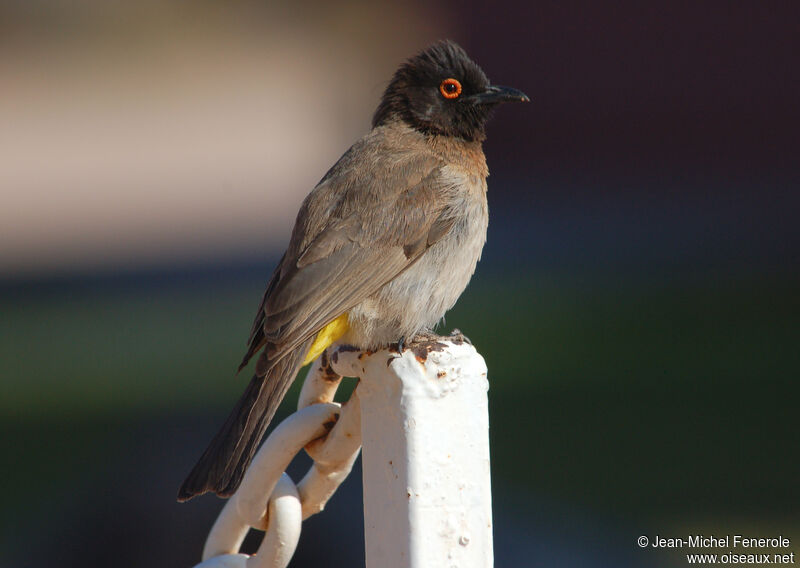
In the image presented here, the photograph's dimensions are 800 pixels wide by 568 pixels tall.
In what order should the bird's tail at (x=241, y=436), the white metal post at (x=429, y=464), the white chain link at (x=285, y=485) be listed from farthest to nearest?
1. the bird's tail at (x=241, y=436)
2. the white chain link at (x=285, y=485)
3. the white metal post at (x=429, y=464)

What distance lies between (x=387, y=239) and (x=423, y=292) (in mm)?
195

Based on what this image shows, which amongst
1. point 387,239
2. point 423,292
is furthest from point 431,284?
point 387,239

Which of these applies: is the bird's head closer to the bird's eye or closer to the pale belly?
the bird's eye

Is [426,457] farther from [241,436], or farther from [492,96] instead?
[492,96]

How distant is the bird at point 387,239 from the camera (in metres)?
3.16

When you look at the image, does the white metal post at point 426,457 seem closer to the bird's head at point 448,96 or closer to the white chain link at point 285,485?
the white chain link at point 285,485

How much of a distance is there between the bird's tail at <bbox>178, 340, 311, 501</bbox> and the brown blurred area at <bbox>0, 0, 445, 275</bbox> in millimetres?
9320

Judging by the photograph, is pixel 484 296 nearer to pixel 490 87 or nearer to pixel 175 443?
pixel 175 443

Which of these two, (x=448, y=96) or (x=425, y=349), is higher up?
(x=448, y=96)

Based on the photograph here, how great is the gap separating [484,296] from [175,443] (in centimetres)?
468

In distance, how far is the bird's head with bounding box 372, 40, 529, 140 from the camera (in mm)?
4047

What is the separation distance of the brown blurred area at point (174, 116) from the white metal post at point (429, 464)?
10401mm

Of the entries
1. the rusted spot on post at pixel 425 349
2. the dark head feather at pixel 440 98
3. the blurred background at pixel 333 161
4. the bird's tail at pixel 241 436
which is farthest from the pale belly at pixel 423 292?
the blurred background at pixel 333 161

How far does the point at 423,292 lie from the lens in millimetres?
3500
